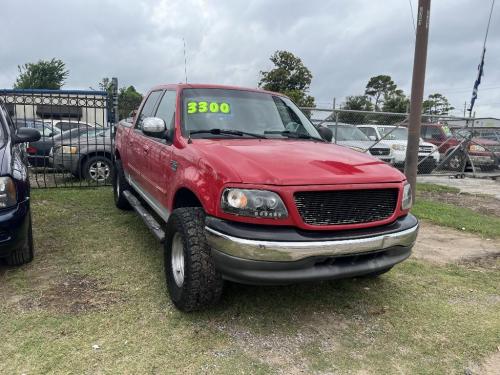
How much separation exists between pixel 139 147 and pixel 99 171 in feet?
14.9

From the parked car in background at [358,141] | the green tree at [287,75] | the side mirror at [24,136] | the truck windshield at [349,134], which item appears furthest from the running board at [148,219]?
the green tree at [287,75]

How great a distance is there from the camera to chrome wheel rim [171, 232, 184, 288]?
3580 mm

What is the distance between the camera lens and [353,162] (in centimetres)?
356

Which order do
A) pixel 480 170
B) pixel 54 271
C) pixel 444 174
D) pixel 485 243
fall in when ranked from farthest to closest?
pixel 480 170 < pixel 444 174 < pixel 485 243 < pixel 54 271

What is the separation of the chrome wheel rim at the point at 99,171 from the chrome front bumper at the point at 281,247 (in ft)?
22.6

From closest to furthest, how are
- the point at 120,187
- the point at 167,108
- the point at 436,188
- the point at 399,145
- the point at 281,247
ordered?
1. the point at 281,247
2. the point at 167,108
3. the point at 120,187
4. the point at 436,188
5. the point at 399,145

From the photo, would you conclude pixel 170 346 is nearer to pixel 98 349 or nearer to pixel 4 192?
pixel 98 349

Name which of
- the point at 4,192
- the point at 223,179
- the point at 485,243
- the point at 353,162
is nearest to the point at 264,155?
the point at 223,179

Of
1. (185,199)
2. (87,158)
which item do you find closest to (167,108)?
(185,199)

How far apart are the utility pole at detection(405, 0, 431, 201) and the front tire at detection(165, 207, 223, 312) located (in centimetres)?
513

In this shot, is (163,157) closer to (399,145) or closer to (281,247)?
(281,247)

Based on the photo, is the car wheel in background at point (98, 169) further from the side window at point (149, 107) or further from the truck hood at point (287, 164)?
the truck hood at point (287, 164)

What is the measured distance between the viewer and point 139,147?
5.29 metres

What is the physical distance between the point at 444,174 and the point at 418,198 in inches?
158
